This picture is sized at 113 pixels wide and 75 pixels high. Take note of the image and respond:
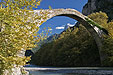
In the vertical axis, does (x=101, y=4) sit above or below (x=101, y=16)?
above

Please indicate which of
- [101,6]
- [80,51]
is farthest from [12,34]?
[101,6]

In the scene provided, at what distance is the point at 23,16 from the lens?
329cm

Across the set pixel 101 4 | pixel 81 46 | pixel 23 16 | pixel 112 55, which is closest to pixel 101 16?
pixel 81 46

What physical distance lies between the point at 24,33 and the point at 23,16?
480 mm

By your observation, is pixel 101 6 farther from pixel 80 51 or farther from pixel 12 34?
pixel 12 34

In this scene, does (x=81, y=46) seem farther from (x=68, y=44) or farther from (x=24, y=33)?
(x=24, y=33)

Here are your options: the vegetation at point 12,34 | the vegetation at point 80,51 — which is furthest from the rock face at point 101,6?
the vegetation at point 12,34

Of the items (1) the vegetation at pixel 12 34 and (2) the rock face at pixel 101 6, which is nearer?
(1) the vegetation at pixel 12 34

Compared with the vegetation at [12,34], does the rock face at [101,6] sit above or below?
above

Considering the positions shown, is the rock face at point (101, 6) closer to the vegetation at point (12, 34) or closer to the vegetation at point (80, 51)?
the vegetation at point (80, 51)

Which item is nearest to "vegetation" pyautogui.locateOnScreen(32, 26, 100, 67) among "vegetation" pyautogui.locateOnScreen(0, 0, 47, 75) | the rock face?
"vegetation" pyautogui.locateOnScreen(0, 0, 47, 75)

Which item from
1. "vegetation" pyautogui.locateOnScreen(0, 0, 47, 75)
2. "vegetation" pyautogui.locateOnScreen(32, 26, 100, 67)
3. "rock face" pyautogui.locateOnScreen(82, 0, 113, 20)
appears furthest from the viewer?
"rock face" pyautogui.locateOnScreen(82, 0, 113, 20)

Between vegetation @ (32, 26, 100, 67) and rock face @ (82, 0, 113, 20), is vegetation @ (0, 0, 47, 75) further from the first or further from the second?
rock face @ (82, 0, 113, 20)

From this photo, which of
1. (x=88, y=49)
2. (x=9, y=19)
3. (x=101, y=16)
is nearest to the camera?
(x=9, y=19)
